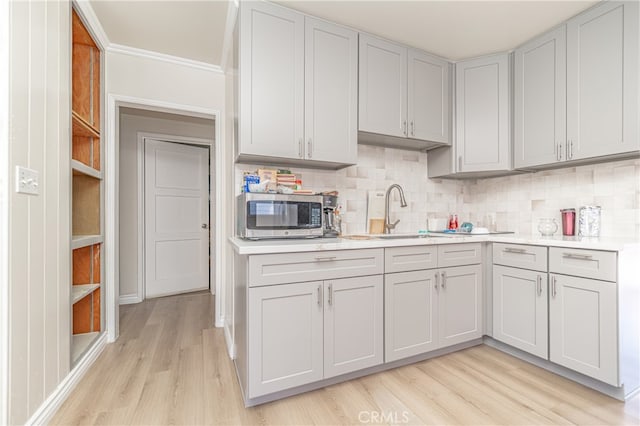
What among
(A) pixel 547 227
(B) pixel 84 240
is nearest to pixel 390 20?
(A) pixel 547 227

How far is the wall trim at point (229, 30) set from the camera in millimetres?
1982

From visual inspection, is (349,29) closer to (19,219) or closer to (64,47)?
(64,47)

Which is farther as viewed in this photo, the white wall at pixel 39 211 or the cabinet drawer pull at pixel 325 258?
the cabinet drawer pull at pixel 325 258

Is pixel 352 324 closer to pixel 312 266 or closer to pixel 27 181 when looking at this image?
pixel 312 266

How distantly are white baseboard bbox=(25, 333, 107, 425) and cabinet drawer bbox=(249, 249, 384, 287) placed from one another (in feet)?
3.85

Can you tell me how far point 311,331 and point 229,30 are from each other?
2213 mm

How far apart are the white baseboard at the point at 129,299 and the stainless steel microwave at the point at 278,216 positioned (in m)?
2.46

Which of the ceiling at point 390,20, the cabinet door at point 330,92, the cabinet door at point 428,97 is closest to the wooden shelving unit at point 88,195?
the ceiling at point 390,20

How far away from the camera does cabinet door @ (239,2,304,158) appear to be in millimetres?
1885

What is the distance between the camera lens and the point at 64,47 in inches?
69.3

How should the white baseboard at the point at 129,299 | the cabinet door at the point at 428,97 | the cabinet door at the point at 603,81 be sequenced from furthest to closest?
the white baseboard at the point at 129,299 < the cabinet door at the point at 428,97 < the cabinet door at the point at 603,81

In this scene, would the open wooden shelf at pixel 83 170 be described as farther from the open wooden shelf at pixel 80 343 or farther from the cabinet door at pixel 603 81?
the cabinet door at pixel 603 81

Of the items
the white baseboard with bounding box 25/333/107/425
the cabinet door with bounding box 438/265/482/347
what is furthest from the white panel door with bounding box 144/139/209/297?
the cabinet door with bounding box 438/265/482/347

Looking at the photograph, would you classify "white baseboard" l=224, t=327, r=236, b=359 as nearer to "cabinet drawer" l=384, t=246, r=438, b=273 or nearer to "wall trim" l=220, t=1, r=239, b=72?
"cabinet drawer" l=384, t=246, r=438, b=273
